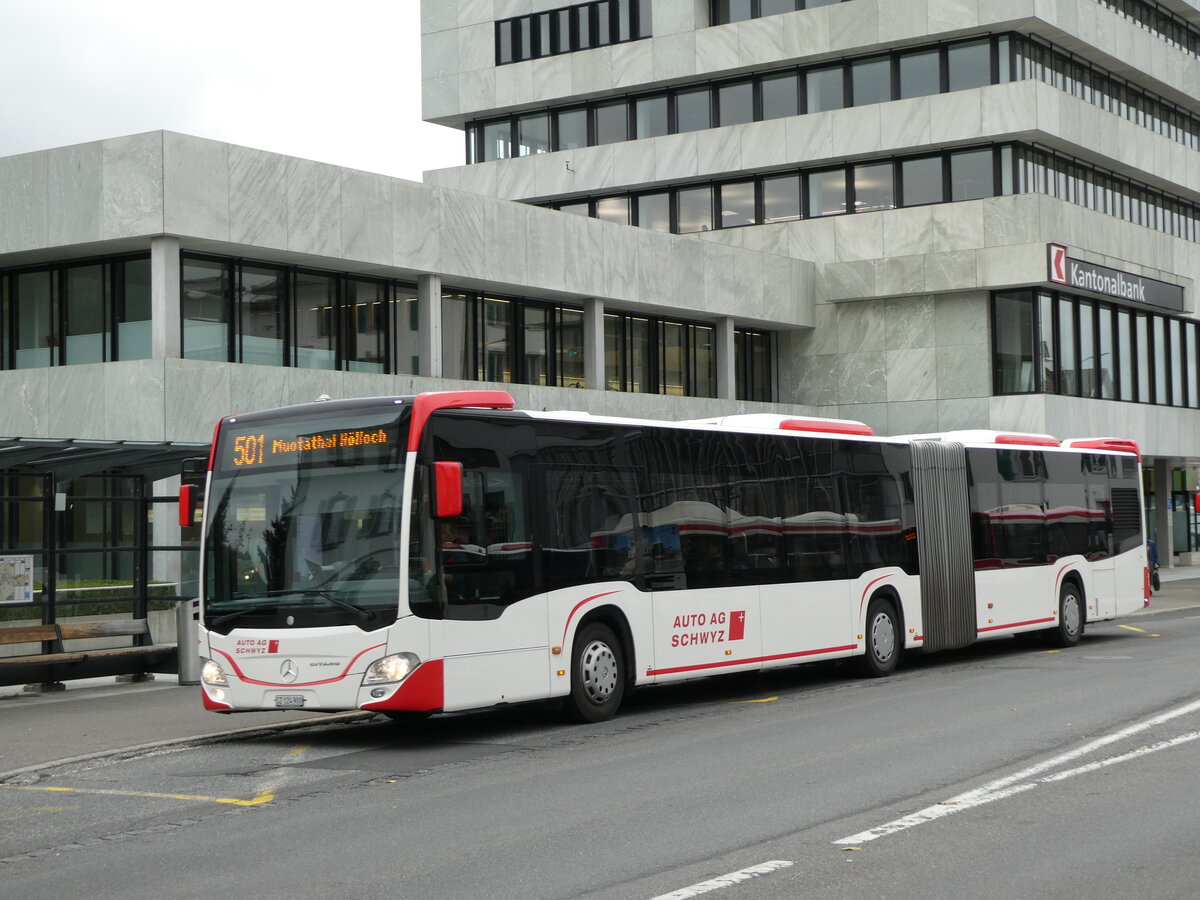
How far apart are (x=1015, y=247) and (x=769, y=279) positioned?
662 centimetres

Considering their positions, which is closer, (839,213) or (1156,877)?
(1156,877)

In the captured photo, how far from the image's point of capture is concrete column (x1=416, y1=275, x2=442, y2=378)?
31578mm

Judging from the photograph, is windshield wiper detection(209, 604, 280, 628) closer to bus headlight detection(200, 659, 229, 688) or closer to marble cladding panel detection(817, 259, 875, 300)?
bus headlight detection(200, 659, 229, 688)

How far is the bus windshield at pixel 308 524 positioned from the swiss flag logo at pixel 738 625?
196 inches

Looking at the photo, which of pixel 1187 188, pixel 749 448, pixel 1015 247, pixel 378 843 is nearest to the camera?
pixel 378 843

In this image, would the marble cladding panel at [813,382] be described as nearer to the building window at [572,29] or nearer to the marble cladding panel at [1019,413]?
the marble cladding panel at [1019,413]

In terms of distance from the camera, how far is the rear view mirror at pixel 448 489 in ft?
41.3

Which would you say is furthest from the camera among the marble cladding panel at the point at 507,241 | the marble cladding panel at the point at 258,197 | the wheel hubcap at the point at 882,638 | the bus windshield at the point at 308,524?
the marble cladding panel at the point at 507,241

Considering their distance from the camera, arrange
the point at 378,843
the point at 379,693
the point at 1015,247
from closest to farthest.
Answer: the point at 378,843 → the point at 379,693 → the point at 1015,247

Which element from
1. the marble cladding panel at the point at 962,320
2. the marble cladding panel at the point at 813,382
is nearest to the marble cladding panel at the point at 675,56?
the marble cladding panel at the point at 813,382

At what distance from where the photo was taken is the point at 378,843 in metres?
8.67

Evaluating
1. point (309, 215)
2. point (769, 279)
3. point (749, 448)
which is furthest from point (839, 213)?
point (749, 448)

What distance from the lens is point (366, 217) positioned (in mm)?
29531

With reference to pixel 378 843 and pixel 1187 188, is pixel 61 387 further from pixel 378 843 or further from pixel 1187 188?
pixel 1187 188
